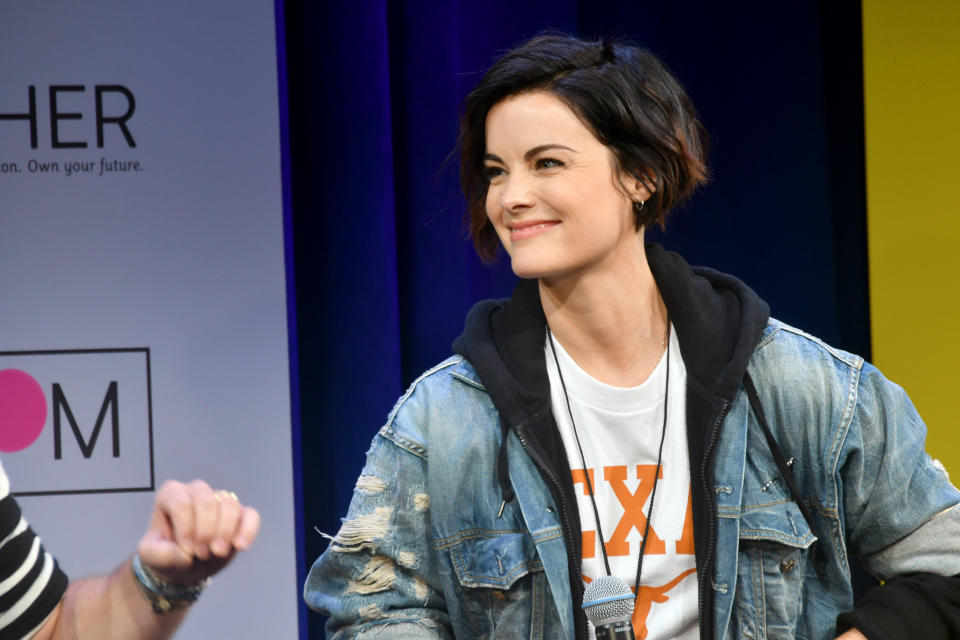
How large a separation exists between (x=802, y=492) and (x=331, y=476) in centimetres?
116

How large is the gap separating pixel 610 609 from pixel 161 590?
60 centimetres

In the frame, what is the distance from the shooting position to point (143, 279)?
2.31 m

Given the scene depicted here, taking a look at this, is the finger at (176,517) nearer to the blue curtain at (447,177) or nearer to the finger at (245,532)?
the finger at (245,532)

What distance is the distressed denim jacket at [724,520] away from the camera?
1.72 metres

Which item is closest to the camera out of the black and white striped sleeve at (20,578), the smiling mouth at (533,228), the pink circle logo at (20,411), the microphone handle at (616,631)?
the black and white striped sleeve at (20,578)

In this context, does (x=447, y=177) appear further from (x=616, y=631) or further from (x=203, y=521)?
(x=203, y=521)

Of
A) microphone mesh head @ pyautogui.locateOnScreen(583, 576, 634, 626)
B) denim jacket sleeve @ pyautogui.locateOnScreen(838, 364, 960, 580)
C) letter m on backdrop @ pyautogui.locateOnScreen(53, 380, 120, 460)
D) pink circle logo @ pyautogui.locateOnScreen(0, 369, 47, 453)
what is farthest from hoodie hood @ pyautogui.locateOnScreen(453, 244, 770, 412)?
pink circle logo @ pyautogui.locateOnScreen(0, 369, 47, 453)

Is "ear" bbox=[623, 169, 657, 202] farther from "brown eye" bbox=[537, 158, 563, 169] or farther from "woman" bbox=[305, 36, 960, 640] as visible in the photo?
"brown eye" bbox=[537, 158, 563, 169]

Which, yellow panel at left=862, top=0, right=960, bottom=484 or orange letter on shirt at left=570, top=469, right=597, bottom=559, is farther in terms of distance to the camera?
yellow panel at left=862, top=0, right=960, bottom=484

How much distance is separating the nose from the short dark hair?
14 centimetres

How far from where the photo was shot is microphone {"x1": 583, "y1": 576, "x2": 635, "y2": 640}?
1.40 metres

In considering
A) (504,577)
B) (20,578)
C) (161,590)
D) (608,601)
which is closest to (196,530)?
(161,590)

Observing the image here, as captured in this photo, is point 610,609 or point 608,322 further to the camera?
point 608,322

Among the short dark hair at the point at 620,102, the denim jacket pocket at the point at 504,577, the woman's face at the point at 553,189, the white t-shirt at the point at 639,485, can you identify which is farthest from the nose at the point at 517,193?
the denim jacket pocket at the point at 504,577
